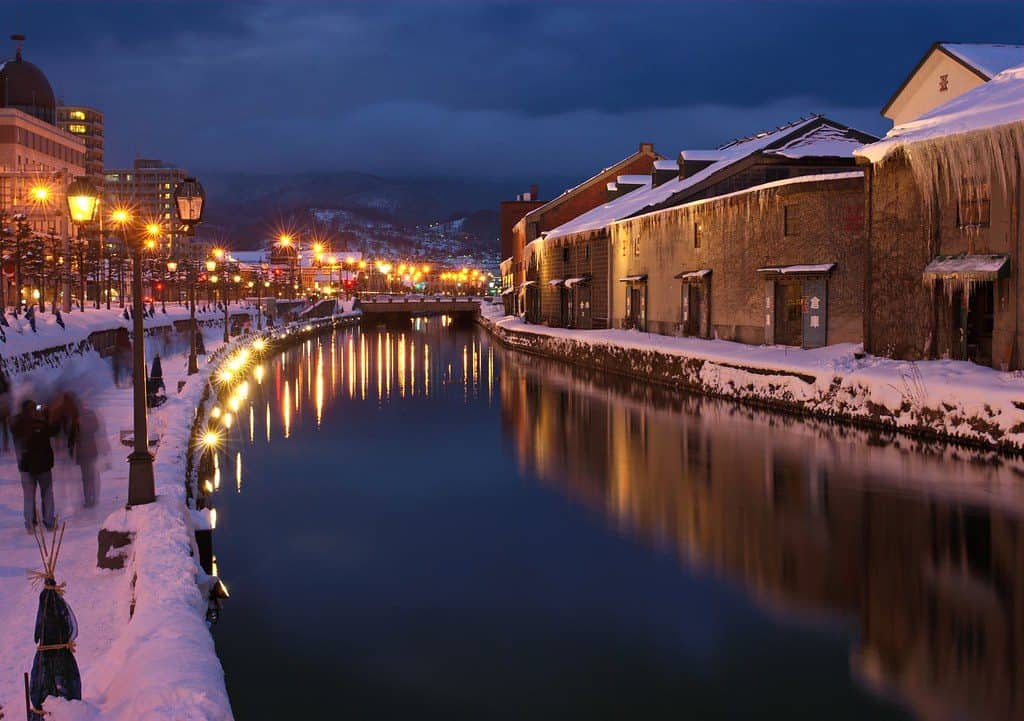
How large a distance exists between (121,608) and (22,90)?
11398 centimetres

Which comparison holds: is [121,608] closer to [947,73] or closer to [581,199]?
[947,73]

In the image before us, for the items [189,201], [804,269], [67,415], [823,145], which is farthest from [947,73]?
[67,415]

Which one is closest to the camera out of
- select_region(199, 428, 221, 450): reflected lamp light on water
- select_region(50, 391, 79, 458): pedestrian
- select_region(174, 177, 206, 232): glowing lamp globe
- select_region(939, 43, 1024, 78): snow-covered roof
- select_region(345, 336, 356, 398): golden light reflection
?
select_region(50, 391, 79, 458): pedestrian

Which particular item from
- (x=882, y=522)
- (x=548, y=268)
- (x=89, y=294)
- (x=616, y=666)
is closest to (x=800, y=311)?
(x=882, y=522)

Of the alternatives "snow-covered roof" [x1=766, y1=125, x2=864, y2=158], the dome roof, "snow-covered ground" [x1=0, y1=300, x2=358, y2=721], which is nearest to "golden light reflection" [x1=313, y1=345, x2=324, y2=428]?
"snow-covered ground" [x1=0, y1=300, x2=358, y2=721]

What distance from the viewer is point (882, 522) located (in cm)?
1369

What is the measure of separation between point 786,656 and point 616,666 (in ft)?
5.20

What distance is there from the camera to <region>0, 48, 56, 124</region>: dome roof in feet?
346

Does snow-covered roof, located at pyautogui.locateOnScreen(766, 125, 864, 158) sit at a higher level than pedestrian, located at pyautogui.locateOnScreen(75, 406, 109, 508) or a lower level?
higher

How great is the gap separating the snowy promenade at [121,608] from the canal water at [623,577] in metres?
0.97

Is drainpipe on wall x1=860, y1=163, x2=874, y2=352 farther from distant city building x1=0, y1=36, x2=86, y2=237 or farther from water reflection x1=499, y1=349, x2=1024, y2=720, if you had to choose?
distant city building x1=0, y1=36, x2=86, y2=237

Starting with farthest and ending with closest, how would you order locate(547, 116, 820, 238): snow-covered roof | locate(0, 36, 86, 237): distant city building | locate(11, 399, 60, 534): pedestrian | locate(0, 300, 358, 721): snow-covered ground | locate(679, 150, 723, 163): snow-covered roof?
1. locate(0, 36, 86, 237): distant city building
2. locate(679, 150, 723, 163): snow-covered roof
3. locate(547, 116, 820, 238): snow-covered roof
4. locate(11, 399, 60, 534): pedestrian
5. locate(0, 300, 358, 721): snow-covered ground

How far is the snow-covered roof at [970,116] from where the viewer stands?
22.6 m

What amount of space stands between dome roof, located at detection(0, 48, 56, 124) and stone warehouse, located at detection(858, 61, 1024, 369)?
10267cm
